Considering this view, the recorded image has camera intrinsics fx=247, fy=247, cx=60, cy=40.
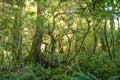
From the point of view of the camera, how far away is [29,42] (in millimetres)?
12914

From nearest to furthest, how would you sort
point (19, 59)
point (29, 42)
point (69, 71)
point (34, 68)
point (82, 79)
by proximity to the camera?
point (82, 79)
point (69, 71)
point (34, 68)
point (19, 59)
point (29, 42)

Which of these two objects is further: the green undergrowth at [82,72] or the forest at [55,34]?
the forest at [55,34]

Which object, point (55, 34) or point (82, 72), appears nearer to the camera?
point (82, 72)

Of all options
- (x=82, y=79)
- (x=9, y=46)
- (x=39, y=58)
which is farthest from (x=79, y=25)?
(x=82, y=79)

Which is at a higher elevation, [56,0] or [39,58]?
[56,0]

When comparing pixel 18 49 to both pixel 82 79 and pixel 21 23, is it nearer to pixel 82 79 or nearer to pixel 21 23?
pixel 21 23

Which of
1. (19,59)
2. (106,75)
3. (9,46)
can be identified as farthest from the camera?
(19,59)

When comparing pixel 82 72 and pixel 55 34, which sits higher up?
pixel 55 34

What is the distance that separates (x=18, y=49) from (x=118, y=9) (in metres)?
5.76

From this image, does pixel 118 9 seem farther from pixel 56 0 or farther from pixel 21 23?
pixel 21 23

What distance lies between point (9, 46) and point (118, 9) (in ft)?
17.1

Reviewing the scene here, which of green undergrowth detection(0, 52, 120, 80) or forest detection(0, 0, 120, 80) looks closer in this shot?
green undergrowth detection(0, 52, 120, 80)

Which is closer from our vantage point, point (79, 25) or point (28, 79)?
point (28, 79)

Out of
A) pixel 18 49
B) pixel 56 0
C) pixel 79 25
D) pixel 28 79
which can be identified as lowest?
pixel 28 79
